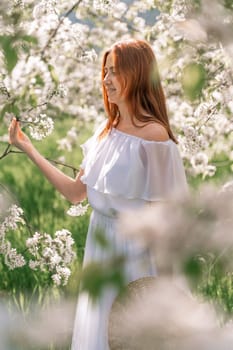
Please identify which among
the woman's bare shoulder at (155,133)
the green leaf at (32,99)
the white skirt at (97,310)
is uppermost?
the green leaf at (32,99)

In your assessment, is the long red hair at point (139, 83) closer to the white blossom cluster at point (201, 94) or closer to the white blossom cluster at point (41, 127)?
the white blossom cluster at point (201, 94)

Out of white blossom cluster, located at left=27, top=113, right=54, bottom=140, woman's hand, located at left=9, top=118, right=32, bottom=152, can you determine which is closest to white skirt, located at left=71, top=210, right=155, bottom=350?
woman's hand, located at left=9, top=118, right=32, bottom=152

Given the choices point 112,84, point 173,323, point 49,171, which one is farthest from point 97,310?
point 173,323

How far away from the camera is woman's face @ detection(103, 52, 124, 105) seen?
275 centimetres

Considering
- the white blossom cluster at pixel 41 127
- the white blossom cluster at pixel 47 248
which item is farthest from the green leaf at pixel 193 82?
the white blossom cluster at pixel 47 248

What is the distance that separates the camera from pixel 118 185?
271cm

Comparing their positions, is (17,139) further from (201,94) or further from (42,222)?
(42,222)

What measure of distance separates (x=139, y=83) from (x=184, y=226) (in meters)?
2.10

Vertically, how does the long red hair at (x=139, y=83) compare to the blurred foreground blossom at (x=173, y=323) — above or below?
above

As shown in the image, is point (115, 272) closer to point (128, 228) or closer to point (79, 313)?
point (128, 228)

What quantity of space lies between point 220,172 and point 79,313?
160 inches

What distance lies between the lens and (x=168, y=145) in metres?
2.71

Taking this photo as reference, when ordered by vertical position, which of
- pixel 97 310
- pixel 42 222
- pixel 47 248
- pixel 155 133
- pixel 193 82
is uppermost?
pixel 155 133

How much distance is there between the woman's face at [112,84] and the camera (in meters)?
2.75
